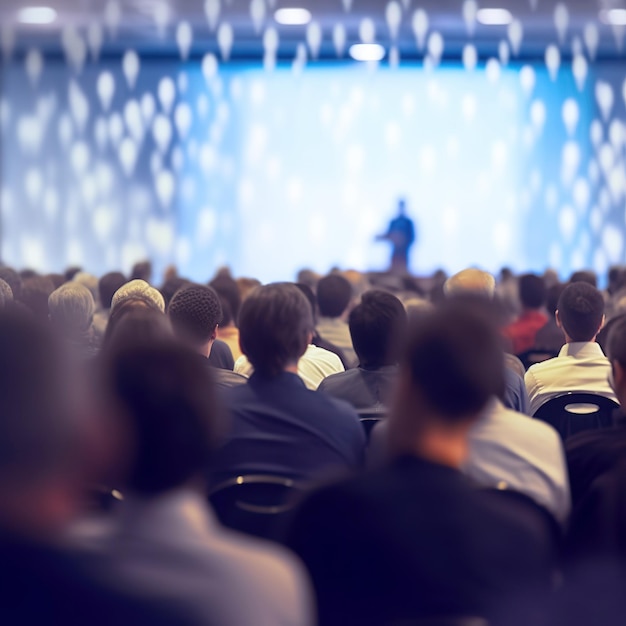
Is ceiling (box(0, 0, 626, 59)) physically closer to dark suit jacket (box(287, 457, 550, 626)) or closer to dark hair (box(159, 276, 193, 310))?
dark hair (box(159, 276, 193, 310))

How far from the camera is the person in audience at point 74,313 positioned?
3.89 metres

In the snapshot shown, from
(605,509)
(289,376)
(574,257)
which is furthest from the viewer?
(574,257)

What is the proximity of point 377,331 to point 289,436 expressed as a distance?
33.9 inches

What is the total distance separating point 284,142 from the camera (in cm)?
1351

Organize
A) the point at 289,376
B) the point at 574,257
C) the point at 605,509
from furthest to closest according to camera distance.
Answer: the point at 574,257
the point at 289,376
the point at 605,509

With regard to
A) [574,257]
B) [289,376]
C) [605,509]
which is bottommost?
[605,509]

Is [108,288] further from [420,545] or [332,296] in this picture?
[420,545]

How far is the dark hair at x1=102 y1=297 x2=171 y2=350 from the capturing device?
285cm

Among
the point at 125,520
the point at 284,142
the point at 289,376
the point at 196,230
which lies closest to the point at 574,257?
the point at 284,142

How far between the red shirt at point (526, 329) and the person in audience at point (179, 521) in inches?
172

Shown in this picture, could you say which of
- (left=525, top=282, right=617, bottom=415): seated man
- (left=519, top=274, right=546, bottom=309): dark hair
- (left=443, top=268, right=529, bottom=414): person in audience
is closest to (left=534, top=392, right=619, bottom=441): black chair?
(left=443, top=268, right=529, bottom=414): person in audience

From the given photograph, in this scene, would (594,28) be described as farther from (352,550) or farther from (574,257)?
(352,550)

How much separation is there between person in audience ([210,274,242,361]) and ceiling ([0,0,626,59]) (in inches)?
261

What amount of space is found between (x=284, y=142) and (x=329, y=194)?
35.0 inches
